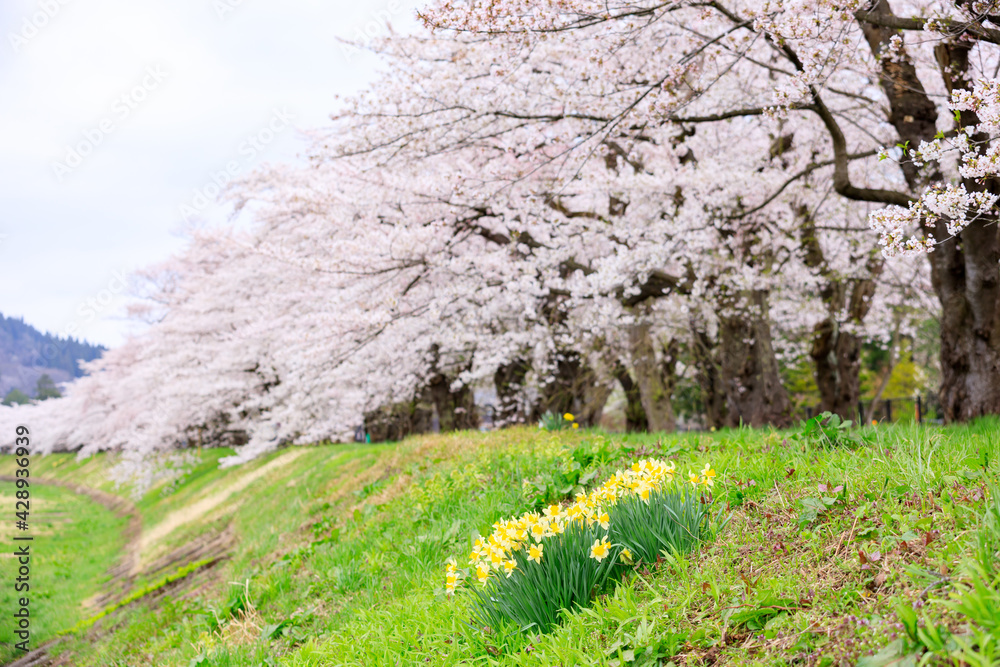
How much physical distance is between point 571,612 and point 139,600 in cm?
891

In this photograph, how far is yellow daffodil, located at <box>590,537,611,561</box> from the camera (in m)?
2.89

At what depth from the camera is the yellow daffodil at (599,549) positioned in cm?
289

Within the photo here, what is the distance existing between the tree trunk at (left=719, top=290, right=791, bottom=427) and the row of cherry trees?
0.16ft

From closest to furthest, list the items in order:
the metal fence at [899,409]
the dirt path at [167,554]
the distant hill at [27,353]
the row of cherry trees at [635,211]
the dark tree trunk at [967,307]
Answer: the row of cherry trees at [635,211], the dark tree trunk at [967,307], the dirt path at [167,554], the metal fence at [899,409], the distant hill at [27,353]

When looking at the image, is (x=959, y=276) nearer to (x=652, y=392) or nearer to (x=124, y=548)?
(x=652, y=392)

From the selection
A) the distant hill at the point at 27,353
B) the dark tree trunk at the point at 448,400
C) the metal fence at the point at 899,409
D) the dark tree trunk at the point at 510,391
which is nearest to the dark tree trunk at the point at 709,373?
the metal fence at the point at 899,409

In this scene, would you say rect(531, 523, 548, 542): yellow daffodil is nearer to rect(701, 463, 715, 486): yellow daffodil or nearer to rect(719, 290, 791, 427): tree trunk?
rect(701, 463, 715, 486): yellow daffodil

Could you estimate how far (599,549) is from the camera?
2893mm

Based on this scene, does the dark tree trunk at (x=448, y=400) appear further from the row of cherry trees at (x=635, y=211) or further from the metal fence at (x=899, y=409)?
the metal fence at (x=899, y=409)

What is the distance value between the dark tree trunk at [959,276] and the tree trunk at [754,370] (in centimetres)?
390

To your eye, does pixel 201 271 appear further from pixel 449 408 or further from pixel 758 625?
pixel 758 625

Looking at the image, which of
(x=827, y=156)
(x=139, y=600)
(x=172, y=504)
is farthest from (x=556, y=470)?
(x=172, y=504)

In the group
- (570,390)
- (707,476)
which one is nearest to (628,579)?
(707,476)

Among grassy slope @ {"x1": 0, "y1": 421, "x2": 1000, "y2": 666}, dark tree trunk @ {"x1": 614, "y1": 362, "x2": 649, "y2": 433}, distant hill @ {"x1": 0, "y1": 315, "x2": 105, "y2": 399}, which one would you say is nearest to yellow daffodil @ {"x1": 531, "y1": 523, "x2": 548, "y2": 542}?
grassy slope @ {"x1": 0, "y1": 421, "x2": 1000, "y2": 666}
